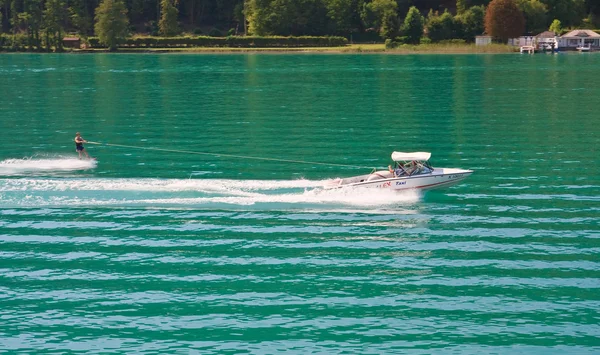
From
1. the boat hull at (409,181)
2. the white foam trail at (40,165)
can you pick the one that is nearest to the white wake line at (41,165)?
the white foam trail at (40,165)

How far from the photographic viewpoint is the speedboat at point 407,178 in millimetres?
46969

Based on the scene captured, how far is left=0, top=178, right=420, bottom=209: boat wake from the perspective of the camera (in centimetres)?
4666

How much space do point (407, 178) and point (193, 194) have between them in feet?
39.3

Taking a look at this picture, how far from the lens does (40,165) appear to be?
190 feet

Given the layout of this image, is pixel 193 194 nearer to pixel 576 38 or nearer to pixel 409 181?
pixel 409 181

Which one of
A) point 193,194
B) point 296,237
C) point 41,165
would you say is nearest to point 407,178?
point 296,237

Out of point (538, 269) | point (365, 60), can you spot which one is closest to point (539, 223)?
point (538, 269)

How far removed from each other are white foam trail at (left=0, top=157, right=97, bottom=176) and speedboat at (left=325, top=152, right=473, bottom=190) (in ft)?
65.0

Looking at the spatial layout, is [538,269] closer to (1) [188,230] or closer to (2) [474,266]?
(2) [474,266]

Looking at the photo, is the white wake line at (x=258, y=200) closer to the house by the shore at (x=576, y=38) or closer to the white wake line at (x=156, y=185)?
the white wake line at (x=156, y=185)

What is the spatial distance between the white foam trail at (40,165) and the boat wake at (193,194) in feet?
13.5

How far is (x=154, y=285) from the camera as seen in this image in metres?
34.8

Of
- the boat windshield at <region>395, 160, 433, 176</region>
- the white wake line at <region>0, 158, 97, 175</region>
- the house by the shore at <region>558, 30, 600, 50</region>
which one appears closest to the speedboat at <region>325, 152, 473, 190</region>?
the boat windshield at <region>395, 160, 433, 176</region>

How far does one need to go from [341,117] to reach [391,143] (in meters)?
17.5
